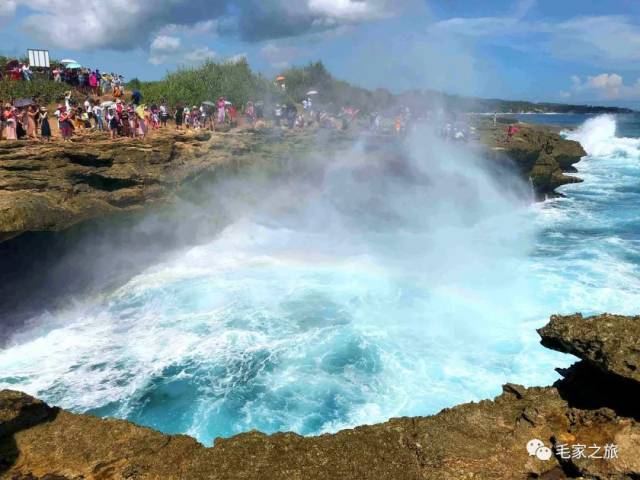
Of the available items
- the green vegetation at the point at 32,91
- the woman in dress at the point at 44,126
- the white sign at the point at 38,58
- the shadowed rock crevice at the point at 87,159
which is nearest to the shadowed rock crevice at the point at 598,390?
the shadowed rock crevice at the point at 87,159

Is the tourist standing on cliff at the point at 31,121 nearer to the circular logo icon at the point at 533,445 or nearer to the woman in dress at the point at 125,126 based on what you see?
the woman in dress at the point at 125,126

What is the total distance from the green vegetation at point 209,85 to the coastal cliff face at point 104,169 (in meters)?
7.58

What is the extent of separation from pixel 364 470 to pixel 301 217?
1872cm

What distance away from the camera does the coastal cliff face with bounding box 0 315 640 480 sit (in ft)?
14.9

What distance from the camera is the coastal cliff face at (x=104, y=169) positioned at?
549 inches

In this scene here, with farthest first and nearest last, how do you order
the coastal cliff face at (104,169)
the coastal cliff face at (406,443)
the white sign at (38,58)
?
the white sign at (38,58) < the coastal cliff face at (104,169) < the coastal cliff face at (406,443)

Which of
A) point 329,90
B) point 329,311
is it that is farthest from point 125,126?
point 329,90

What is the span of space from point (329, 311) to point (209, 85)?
2338 cm

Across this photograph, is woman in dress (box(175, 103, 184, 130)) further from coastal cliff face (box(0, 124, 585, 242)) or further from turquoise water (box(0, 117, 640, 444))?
turquoise water (box(0, 117, 640, 444))

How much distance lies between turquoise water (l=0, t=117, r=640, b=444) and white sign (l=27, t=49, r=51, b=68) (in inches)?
519

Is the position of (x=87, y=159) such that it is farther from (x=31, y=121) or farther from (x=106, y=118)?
(x=106, y=118)

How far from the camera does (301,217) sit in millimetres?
22938

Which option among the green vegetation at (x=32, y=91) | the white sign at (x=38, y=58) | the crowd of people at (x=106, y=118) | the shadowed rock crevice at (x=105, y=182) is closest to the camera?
the shadowed rock crevice at (x=105, y=182)

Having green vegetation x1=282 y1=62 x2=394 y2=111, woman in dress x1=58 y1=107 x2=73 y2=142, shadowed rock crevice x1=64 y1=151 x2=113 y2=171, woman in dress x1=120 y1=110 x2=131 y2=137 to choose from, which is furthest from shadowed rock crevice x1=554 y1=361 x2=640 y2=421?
green vegetation x1=282 y1=62 x2=394 y2=111
